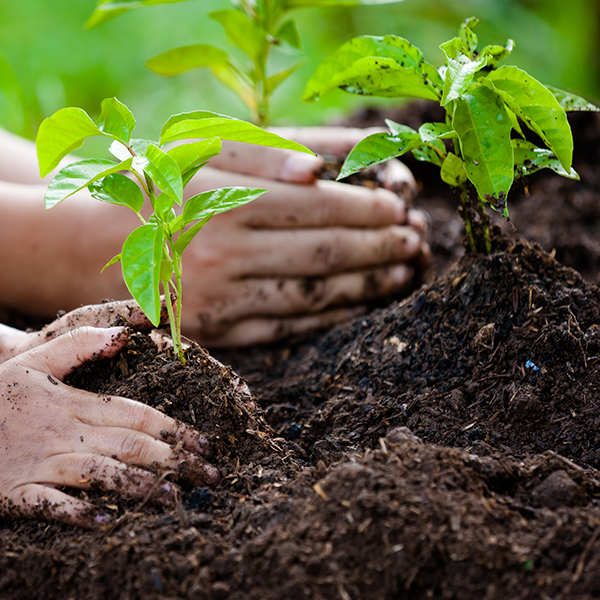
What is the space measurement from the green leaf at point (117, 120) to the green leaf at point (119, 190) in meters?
0.06

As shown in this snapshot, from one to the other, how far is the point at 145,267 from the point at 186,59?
87 centimetres

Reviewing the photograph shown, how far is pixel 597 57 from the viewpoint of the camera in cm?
346

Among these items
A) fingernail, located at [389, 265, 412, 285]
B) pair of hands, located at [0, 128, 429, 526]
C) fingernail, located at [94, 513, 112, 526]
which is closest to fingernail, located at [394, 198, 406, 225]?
pair of hands, located at [0, 128, 429, 526]

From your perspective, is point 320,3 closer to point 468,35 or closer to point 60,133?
point 468,35

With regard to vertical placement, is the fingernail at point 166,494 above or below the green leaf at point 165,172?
below

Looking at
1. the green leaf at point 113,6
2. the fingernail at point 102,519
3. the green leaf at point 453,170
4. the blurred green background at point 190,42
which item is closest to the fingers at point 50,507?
the fingernail at point 102,519

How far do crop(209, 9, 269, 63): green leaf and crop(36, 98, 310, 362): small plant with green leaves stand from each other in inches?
29.4

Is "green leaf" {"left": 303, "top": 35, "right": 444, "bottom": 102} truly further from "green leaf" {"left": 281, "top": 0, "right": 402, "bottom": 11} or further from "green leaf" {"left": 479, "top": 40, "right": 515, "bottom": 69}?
"green leaf" {"left": 281, "top": 0, "right": 402, "bottom": 11}

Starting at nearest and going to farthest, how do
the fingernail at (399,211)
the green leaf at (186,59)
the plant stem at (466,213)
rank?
the plant stem at (466,213) → the green leaf at (186,59) → the fingernail at (399,211)

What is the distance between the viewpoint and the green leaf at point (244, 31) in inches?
55.5

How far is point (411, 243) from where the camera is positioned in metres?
1.62

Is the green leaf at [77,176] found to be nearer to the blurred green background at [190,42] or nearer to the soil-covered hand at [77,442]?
the soil-covered hand at [77,442]

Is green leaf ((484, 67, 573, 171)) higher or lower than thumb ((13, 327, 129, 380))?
higher

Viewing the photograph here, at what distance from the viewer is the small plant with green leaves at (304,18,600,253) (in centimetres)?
79
